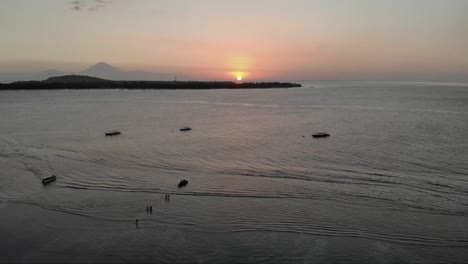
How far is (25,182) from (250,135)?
93.9 ft

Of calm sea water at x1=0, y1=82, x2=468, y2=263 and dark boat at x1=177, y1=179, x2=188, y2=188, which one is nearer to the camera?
calm sea water at x1=0, y1=82, x2=468, y2=263

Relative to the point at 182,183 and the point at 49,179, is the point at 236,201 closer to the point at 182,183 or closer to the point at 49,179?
the point at 182,183

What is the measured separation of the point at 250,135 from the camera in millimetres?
49375

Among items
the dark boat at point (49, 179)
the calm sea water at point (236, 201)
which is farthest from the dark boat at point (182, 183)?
the dark boat at point (49, 179)

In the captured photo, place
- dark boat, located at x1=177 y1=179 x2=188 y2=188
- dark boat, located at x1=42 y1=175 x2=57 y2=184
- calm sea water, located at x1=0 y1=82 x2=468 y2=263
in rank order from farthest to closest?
dark boat, located at x1=42 y1=175 x2=57 y2=184, dark boat, located at x1=177 y1=179 x2=188 y2=188, calm sea water, located at x1=0 y1=82 x2=468 y2=263

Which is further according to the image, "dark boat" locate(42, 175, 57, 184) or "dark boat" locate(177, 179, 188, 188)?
"dark boat" locate(42, 175, 57, 184)

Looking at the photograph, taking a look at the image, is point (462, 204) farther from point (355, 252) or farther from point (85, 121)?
point (85, 121)

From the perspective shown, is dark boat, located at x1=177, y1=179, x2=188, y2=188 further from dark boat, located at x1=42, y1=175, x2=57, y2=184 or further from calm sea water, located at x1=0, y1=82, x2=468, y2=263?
dark boat, located at x1=42, y1=175, x2=57, y2=184

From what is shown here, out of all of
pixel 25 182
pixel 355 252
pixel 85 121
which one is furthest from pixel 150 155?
pixel 85 121

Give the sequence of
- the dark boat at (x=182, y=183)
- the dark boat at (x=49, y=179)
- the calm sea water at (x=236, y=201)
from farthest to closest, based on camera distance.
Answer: the dark boat at (x=49, y=179) → the dark boat at (x=182, y=183) → the calm sea water at (x=236, y=201)

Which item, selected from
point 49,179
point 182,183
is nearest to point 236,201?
point 182,183

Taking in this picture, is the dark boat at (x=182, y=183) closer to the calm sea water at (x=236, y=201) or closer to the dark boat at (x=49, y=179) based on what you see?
the calm sea water at (x=236, y=201)

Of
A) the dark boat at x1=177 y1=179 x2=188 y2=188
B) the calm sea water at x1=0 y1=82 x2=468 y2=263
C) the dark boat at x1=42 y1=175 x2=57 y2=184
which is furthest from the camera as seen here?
the dark boat at x1=42 y1=175 x2=57 y2=184

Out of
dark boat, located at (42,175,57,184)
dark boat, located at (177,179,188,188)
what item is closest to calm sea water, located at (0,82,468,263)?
dark boat, located at (42,175,57,184)
